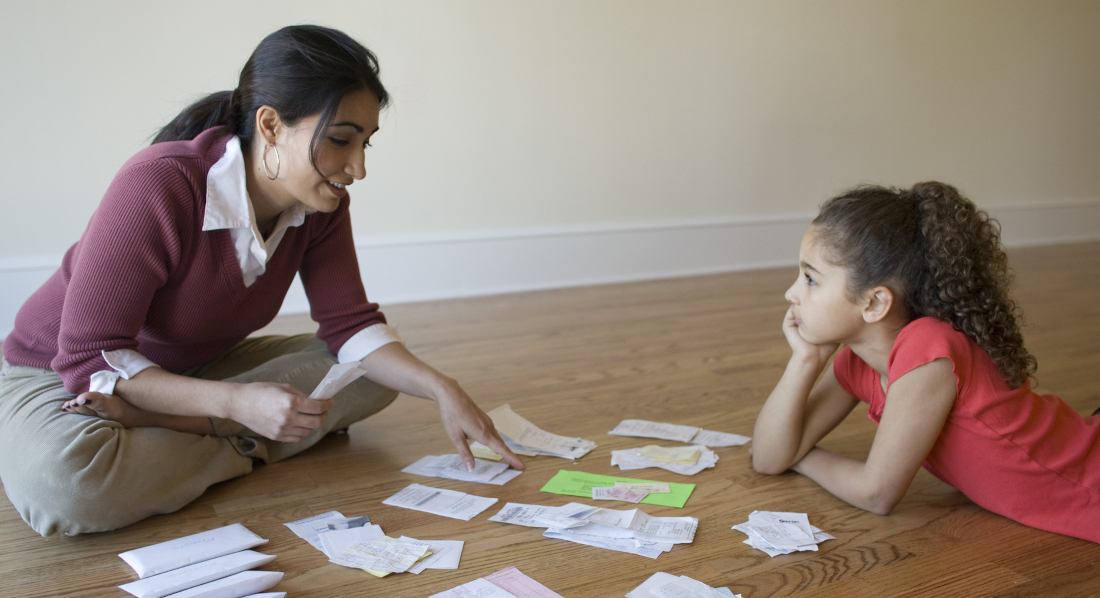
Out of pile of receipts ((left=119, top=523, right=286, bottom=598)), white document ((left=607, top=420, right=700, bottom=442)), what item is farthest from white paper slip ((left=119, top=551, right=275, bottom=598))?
white document ((left=607, top=420, right=700, bottom=442))

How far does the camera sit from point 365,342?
1917mm

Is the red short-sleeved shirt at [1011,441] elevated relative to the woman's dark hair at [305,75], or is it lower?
lower

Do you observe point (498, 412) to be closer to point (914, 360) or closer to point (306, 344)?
point (306, 344)

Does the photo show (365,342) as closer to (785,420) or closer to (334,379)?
(334,379)

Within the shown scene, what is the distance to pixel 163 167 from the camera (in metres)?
1.56

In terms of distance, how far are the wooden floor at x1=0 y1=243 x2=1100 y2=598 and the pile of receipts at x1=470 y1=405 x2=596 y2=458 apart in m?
0.05

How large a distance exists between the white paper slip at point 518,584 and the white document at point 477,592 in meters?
0.01

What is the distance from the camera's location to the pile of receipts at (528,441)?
1962 mm

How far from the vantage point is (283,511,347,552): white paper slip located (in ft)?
4.99

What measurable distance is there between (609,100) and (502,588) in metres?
3.46

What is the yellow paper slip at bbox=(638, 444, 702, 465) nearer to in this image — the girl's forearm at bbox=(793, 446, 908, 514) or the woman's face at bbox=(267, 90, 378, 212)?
the girl's forearm at bbox=(793, 446, 908, 514)

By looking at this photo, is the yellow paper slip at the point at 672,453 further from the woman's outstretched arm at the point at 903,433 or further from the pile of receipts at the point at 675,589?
the pile of receipts at the point at 675,589

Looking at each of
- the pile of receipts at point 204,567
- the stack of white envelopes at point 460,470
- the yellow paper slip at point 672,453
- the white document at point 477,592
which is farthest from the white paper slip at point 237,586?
the yellow paper slip at point 672,453

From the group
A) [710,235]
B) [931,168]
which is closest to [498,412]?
[710,235]
